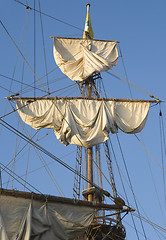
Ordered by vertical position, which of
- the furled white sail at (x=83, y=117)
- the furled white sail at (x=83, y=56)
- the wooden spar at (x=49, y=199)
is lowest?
the wooden spar at (x=49, y=199)

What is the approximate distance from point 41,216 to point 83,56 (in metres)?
9.66

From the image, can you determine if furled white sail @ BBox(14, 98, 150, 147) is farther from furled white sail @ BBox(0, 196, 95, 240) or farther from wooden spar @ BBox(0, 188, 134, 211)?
furled white sail @ BBox(0, 196, 95, 240)

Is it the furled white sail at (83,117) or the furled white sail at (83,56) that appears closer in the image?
the furled white sail at (83,117)

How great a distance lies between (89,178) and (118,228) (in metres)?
2.34

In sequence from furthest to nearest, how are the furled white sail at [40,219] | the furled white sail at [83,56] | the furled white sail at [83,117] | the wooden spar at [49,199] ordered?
the furled white sail at [83,56]
the furled white sail at [83,117]
the wooden spar at [49,199]
the furled white sail at [40,219]

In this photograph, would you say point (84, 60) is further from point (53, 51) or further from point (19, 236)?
point (19, 236)

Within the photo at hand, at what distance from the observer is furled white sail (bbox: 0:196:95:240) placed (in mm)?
15620

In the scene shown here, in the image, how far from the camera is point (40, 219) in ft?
53.0

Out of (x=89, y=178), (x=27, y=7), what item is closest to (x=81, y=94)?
(x=89, y=178)

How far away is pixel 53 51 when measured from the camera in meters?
24.3

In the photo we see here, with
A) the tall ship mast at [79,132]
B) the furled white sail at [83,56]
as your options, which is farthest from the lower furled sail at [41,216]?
the furled white sail at [83,56]

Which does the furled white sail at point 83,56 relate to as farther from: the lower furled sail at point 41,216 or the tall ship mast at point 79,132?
the lower furled sail at point 41,216

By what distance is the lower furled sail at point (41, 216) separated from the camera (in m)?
15.7

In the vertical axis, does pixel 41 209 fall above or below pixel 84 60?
below
